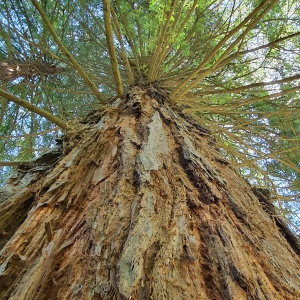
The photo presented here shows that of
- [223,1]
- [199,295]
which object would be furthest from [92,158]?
[223,1]

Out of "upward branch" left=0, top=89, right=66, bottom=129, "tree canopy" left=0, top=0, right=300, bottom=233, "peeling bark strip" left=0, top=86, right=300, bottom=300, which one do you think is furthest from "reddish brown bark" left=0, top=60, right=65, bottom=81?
"peeling bark strip" left=0, top=86, right=300, bottom=300

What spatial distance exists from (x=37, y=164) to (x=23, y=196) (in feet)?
1.12

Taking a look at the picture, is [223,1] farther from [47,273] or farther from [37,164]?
[47,273]

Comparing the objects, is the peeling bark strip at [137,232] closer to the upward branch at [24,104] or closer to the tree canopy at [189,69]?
the upward branch at [24,104]

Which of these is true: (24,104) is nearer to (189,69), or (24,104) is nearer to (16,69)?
(16,69)

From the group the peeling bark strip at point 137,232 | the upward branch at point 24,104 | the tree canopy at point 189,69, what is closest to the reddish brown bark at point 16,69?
the tree canopy at point 189,69

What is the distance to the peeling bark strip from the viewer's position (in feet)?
2.33

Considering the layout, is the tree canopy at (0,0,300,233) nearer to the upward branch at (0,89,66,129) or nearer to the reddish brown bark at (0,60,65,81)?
the reddish brown bark at (0,60,65,81)

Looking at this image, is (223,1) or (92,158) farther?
(223,1)

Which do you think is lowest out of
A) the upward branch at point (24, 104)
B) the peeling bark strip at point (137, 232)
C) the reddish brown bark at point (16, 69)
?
the peeling bark strip at point (137, 232)

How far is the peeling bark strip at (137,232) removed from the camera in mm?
709

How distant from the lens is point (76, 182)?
1.19 m

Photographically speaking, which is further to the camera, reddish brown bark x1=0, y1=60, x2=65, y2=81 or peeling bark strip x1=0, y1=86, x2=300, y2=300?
reddish brown bark x1=0, y1=60, x2=65, y2=81

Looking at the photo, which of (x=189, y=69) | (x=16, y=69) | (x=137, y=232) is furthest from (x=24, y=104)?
(x=189, y=69)
